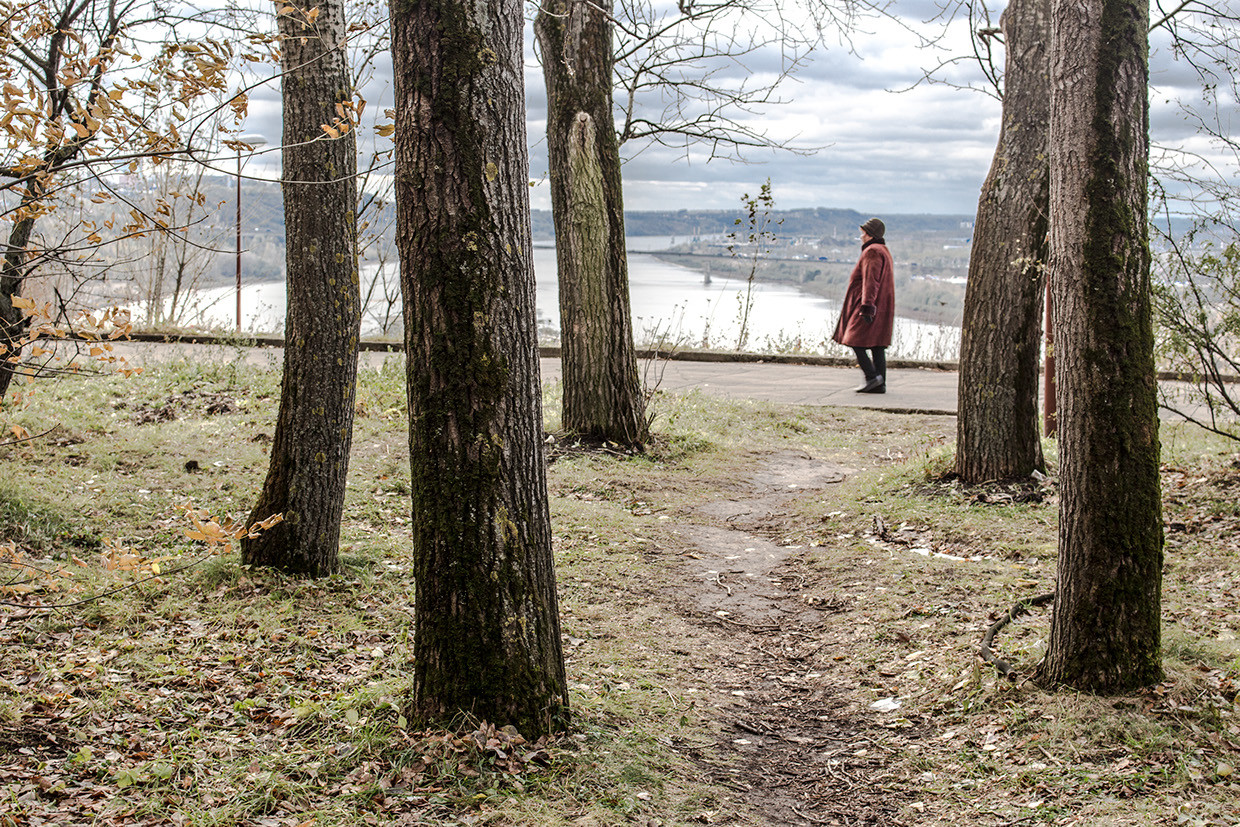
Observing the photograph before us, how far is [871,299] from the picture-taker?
12.5 meters

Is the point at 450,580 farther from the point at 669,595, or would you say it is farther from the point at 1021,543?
the point at 1021,543

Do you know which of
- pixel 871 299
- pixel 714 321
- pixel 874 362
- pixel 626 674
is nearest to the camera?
pixel 626 674

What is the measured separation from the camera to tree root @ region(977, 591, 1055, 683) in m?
4.07

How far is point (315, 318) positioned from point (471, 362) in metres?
2.05

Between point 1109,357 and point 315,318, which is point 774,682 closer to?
point 1109,357

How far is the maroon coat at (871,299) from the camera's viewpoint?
12.5m

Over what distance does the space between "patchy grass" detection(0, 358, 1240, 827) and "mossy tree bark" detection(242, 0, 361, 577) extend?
0.29 metres

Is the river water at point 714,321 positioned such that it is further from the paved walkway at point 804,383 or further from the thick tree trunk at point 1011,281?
the thick tree trunk at point 1011,281

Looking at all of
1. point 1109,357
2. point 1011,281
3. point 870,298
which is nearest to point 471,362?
point 1109,357

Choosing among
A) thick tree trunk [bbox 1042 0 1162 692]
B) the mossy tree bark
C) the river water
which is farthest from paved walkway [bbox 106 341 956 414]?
thick tree trunk [bbox 1042 0 1162 692]

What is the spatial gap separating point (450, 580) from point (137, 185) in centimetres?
1473

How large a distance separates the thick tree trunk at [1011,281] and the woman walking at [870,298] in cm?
523

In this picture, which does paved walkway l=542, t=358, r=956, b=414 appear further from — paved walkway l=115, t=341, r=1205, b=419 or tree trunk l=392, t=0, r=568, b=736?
tree trunk l=392, t=0, r=568, b=736

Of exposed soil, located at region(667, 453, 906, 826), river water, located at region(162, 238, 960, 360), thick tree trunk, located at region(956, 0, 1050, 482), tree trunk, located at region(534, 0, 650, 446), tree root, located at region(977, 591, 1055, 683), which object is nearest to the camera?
exposed soil, located at region(667, 453, 906, 826)
